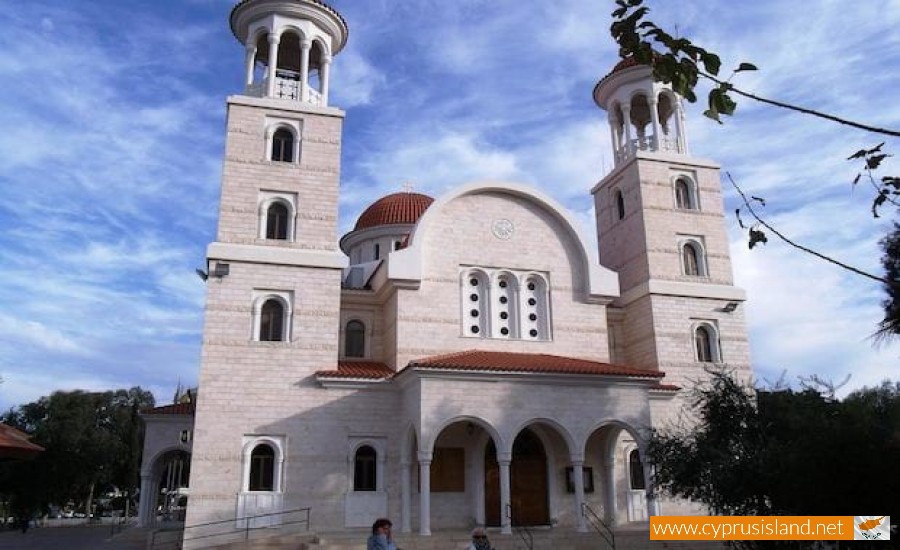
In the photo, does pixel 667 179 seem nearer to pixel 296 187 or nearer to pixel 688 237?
pixel 688 237

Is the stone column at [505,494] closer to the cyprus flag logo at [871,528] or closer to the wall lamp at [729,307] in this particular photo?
the cyprus flag logo at [871,528]

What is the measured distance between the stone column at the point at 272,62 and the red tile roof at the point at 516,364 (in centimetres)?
892

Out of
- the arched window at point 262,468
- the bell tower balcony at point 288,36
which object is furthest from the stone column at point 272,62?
the arched window at point 262,468

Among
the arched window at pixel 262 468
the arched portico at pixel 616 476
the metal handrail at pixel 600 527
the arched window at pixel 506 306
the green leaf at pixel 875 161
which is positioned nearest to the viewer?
the green leaf at pixel 875 161

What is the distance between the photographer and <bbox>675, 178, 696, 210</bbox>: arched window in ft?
75.7

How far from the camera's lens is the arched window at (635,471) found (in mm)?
19516

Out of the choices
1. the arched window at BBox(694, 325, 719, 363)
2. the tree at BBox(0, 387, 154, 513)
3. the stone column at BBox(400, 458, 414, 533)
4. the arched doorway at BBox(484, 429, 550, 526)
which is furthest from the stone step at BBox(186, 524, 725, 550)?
the tree at BBox(0, 387, 154, 513)

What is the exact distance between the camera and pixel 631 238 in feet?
74.5

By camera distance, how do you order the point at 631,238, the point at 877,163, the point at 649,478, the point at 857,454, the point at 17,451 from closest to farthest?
1. the point at 877,163
2. the point at 17,451
3. the point at 857,454
4. the point at 649,478
5. the point at 631,238

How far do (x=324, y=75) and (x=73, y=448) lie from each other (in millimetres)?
27032

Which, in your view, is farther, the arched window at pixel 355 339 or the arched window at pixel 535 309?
the arched window at pixel 355 339

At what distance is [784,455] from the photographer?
10.6 meters

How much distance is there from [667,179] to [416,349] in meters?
9.90

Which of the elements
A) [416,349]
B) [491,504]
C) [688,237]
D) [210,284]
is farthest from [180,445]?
[688,237]
